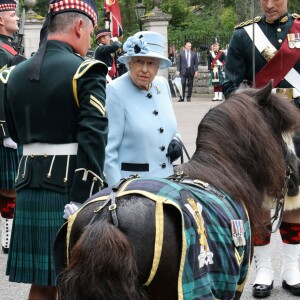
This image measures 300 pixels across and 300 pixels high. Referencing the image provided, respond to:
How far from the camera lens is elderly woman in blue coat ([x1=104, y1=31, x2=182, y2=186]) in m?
4.96

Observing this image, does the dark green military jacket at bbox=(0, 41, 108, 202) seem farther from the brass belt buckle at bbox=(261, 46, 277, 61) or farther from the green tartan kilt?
the brass belt buckle at bbox=(261, 46, 277, 61)

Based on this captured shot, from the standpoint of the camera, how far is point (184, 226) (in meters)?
3.05

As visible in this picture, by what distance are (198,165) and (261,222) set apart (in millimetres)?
437

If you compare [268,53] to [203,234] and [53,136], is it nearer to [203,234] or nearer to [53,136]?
[53,136]

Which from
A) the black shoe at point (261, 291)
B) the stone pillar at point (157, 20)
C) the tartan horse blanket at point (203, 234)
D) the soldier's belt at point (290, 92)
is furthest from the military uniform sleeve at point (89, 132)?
the stone pillar at point (157, 20)

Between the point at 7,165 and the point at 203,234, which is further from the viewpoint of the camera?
the point at 7,165

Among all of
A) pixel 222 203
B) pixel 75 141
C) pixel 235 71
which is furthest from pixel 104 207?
pixel 235 71

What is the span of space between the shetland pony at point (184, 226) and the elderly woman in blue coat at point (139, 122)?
1156mm

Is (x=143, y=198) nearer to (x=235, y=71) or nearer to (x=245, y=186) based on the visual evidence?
(x=245, y=186)

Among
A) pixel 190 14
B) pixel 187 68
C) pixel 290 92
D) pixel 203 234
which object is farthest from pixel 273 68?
pixel 190 14

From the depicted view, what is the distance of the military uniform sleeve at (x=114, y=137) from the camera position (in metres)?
4.92

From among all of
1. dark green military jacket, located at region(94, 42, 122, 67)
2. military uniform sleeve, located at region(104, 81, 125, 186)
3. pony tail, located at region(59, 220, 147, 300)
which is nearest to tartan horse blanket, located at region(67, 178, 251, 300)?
pony tail, located at region(59, 220, 147, 300)

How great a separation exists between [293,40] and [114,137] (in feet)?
5.06

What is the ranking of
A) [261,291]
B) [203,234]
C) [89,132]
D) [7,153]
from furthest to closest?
1. [7,153]
2. [261,291]
3. [89,132]
4. [203,234]
